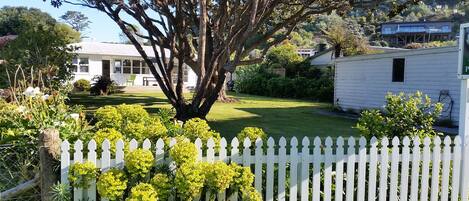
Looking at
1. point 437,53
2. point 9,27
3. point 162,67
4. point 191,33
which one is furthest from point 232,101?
point 9,27

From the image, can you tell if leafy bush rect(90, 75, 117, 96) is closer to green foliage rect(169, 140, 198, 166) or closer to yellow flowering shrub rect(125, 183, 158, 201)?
green foliage rect(169, 140, 198, 166)

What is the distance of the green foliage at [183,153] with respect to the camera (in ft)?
13.3

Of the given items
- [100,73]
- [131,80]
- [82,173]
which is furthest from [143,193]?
[100,73]

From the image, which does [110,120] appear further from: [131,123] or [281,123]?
[281,123]

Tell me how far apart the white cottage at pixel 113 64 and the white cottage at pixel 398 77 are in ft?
55.1

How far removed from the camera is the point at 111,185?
3.91 metres

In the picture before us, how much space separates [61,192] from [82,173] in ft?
1.03

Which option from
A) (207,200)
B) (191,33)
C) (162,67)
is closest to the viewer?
(207,200)

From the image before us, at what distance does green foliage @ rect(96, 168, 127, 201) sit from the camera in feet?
12.8

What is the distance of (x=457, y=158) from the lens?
5.13 metres

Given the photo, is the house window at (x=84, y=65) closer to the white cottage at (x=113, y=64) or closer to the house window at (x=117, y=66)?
the white cottage at (x=113, y=64)

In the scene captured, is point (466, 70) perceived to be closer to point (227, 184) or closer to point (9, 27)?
point (227, 184)

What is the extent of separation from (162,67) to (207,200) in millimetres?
10430

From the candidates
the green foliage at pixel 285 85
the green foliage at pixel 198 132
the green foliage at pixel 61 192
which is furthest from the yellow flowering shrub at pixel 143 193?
the green foliage at pixel 285 85
